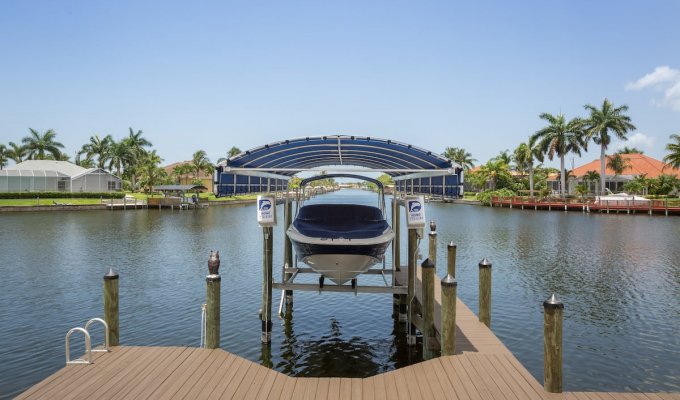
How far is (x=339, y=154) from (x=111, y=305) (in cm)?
778

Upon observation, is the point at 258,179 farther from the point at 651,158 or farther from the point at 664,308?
the point at 651,158

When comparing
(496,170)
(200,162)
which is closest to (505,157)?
(496,170)

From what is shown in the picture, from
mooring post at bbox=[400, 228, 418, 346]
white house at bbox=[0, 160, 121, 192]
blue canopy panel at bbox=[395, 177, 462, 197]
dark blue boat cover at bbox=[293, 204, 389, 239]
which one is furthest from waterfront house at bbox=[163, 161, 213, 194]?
mooring post at bbox=[400, 228, 418, 346]

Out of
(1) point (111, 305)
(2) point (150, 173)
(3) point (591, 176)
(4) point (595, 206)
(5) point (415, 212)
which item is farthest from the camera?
(2) point (150, 173)

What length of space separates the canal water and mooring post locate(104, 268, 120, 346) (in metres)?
2.82

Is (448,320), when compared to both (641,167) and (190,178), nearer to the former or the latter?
(641,167)

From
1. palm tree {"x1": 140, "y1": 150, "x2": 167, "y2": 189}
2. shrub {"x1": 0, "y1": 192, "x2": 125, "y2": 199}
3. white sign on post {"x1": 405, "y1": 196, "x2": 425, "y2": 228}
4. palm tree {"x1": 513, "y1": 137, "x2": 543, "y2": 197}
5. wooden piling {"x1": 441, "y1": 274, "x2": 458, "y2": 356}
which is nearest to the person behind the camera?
wooden piling {"x1": 441, "y1": 274, "x2": 458, "y2": 356}

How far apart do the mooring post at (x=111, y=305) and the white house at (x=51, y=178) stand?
88.5 metres

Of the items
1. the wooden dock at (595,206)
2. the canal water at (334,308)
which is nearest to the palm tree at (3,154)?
the canal water at (334,308)

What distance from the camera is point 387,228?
12578 mm

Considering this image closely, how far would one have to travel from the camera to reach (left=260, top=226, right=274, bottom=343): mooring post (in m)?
12.2

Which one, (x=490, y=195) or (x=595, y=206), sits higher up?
(x=490, y=195)

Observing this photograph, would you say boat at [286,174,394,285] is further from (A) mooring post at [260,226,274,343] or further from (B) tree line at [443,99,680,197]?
(B) tree line at [443,99,680,197]

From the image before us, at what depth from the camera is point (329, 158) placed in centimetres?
1552
